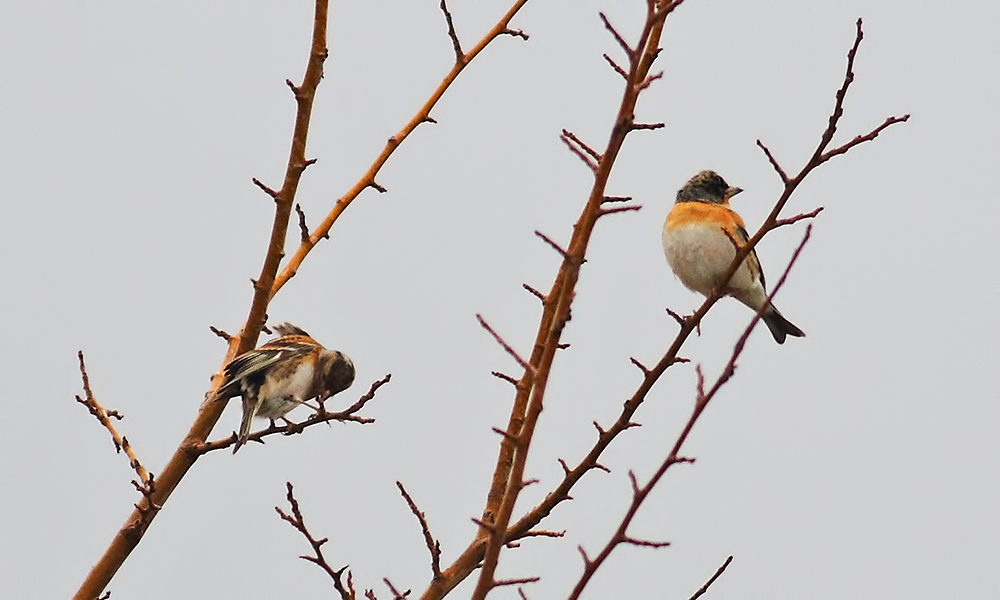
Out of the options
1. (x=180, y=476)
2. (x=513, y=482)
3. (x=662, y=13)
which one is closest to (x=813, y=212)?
(x=662, y=13)

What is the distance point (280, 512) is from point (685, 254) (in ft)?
12.9

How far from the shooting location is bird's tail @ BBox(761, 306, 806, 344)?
8.05 metres

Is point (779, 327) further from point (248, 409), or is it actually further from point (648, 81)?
point (648, 81)

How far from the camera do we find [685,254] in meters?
7.41

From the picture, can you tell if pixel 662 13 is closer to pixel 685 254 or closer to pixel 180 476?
pixel 180 476

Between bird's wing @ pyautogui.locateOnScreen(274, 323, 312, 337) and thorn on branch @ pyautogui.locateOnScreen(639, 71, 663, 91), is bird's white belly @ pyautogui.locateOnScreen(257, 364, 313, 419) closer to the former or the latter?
bird's wing @ pyautogui.locateOnScreen(274, 323, 312, 337)

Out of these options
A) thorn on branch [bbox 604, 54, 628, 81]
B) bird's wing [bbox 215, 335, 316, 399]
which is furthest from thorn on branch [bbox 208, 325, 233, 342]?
thorn on branch [bbox 604, 54, 628, 81]

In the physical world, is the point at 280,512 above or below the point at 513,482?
above

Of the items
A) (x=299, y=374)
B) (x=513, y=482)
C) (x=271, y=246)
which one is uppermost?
(x=299, y=374)

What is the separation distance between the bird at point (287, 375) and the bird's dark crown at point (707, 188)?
2471 millimetres

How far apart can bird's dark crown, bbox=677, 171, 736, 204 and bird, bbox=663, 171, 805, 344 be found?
0.8 inches

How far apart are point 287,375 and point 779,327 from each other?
3.19 metres

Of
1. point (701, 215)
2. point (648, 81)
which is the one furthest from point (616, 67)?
point (701, 215)

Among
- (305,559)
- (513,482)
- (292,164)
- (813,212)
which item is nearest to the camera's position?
(513,482)
